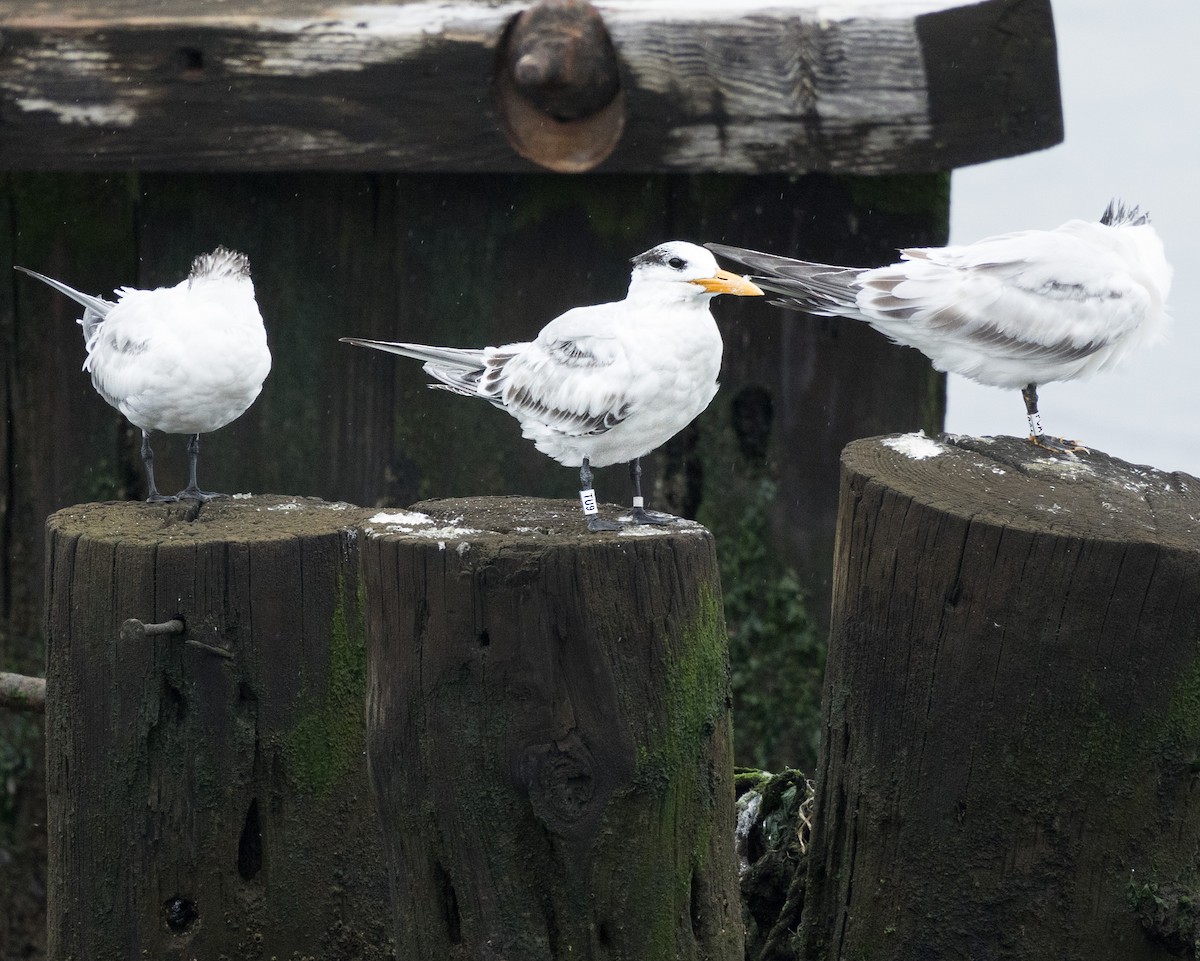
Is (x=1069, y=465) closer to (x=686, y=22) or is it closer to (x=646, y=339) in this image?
(x=646, y=339)

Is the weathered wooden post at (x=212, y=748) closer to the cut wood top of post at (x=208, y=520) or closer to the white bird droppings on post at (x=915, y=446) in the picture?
the cut wood top of post at (x=208, y=520)

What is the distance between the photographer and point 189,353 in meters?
4.38

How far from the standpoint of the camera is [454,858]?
3172 millimetres

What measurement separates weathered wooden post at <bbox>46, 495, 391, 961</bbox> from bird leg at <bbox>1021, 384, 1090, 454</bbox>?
1864 mm

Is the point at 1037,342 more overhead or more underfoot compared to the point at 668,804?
more overhead

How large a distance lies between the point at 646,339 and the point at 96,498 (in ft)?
7.58

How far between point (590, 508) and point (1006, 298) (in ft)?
4.95

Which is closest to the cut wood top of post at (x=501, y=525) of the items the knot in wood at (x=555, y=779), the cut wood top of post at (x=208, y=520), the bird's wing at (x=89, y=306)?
the cut wood top of post at (x=208, y=520)

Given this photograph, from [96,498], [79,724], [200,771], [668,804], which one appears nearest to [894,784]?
[668,804]

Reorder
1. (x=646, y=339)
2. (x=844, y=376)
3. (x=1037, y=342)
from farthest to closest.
→ (x=844, y=376) → (x=1037, y=342) → (x=646, y=339)

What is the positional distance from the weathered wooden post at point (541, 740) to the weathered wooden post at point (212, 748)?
37 cm

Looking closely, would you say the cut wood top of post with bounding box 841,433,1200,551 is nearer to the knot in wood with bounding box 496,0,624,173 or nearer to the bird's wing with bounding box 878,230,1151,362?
the bird's wing with bounding box 878,230,1151,362

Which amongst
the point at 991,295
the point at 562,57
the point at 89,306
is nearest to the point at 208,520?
the point at 89,306

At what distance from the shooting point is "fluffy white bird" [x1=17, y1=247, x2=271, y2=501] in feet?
14.4
